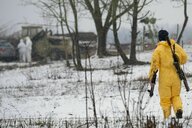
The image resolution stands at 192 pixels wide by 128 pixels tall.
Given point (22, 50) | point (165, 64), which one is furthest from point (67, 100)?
point (22, 50)

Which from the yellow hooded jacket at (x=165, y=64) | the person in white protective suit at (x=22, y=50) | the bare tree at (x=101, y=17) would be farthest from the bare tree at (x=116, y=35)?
the yellow hooded jacket at (x=165, y=64)

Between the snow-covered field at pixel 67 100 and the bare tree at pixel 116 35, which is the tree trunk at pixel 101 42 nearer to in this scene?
the bare tree at pixel 116 35

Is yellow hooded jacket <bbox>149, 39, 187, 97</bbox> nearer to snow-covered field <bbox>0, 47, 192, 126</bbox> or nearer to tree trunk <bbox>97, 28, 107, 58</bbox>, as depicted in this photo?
snow-covered field <bbox>0, 47, 192, 126</bbox>

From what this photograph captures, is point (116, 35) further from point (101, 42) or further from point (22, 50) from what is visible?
point (22, 50)

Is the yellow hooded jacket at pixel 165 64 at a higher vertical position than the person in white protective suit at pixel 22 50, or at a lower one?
higher

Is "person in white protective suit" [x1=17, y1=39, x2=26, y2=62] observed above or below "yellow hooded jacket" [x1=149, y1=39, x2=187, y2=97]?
below

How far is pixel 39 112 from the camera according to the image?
37.2ft

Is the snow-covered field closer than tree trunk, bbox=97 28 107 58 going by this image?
Yes

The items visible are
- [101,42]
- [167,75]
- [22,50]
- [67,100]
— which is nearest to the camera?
[167,75]

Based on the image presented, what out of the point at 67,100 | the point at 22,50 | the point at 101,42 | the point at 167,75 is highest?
the point at 101,42

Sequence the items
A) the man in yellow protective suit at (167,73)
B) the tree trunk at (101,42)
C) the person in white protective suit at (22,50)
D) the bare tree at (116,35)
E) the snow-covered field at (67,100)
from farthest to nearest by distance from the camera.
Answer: the person in white protective suit at (22,50), the tree trunk at (101,42), the bare tree at (116,35), the snow-covered field at (67,100), the man in yellow protective suit at (167,73)

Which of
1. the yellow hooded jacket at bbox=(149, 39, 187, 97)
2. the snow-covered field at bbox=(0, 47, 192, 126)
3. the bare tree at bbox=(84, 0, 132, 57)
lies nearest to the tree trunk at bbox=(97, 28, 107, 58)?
the bare tree at bbox=(84, 0, 132, 57)

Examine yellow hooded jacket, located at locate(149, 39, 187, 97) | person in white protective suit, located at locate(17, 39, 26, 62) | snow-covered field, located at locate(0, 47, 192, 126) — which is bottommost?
snow-covered field, located at locate(0, 47, 192, 126)

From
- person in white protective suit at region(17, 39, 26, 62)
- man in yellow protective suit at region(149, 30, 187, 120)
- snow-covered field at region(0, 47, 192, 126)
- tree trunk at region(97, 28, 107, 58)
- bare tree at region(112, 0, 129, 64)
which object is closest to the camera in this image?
man in yellow protective suit at region(149, 30, 187, 120)
